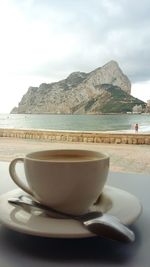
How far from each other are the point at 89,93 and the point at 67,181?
14008 millimetres

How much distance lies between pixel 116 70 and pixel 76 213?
1401 centimetres

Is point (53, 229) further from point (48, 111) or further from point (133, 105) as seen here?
point (48, 111)

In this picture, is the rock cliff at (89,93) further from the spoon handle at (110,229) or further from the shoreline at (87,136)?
→ the spoon handle at (110,229)

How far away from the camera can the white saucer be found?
0.22m

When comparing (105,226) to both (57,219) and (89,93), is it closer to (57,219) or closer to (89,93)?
(57,219)

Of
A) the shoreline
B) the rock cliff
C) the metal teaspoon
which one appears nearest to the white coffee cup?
the metal teaspoon

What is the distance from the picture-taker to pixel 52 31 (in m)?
9.10

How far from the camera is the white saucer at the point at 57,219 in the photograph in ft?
0.73

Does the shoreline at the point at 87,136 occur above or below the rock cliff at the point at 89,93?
below

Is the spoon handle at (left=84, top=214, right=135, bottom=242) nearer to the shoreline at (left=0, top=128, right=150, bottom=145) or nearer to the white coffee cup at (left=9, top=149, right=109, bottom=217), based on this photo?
the white coffee cup at (left=9, top=149, right=109, bottom=217)

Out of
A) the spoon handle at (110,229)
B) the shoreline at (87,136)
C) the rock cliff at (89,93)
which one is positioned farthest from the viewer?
the rock cliff at (89,93)

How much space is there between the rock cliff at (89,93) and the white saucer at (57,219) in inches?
506

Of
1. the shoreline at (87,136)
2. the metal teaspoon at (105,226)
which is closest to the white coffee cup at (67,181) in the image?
the metal teaspoon at (105,226)

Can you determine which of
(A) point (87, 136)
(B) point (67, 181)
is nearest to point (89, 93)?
(A) point (87, 136)
